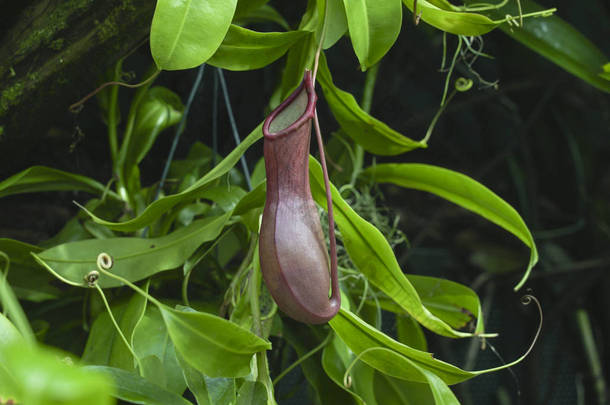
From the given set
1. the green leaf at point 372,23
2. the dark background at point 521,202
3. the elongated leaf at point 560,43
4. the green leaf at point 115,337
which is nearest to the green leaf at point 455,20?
the green leaf at point 372,23

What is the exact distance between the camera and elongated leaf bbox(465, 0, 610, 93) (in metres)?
0.63

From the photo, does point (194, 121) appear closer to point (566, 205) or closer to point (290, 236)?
point (290, 236)

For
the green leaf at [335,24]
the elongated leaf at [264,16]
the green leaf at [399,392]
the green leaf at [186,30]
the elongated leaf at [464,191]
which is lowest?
the green leaf at [399,392]

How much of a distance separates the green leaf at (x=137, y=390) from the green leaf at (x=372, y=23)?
0.98 ft

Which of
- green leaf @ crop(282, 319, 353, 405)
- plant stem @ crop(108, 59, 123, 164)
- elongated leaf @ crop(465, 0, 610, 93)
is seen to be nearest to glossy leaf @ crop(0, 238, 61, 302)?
plant stem @ crop(108, 59, 123, 164)

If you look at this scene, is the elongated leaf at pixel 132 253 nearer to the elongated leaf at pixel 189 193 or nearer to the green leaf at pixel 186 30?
the elongated leaf at pixel 189 193

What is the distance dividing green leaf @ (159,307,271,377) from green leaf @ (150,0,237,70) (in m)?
0.19

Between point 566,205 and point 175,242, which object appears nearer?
point 175,242

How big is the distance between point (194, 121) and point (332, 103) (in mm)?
381

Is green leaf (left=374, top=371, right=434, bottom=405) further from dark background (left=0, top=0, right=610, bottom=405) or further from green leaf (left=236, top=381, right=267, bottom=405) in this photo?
dark background (left=0, top=0, right=610, bottom=405)

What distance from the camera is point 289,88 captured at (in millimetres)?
618

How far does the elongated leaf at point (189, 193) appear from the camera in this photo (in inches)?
19.3

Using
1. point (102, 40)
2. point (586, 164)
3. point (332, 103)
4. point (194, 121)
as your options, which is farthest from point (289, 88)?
point (586, 164)

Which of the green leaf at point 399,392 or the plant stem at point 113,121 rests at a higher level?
the plant stem at point 113,121
